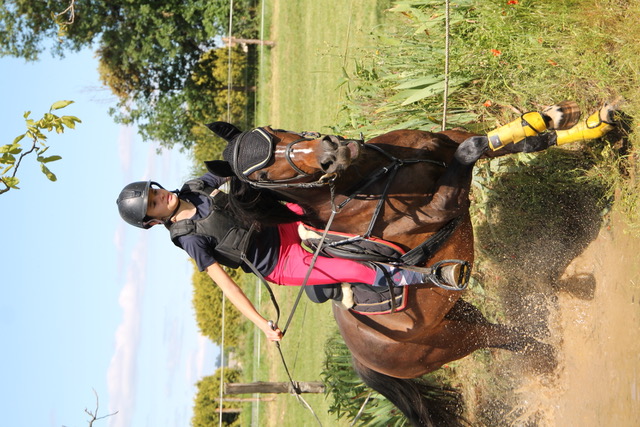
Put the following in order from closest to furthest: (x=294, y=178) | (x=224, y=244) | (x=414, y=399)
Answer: (x=294, y=178)
(x=224, y=244)
(x=414, y=399)

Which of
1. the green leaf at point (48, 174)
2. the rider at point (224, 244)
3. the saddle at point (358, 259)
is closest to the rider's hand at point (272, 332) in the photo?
the rider at point (224, 244)

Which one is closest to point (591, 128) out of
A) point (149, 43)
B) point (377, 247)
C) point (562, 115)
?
point (562, 115)

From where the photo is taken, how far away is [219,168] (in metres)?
3.79

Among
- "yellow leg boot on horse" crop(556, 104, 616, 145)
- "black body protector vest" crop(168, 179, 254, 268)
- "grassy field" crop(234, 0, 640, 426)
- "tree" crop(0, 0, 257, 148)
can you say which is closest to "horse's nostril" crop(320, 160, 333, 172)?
"black body protector vest" crop(168, 179, 254, 268)

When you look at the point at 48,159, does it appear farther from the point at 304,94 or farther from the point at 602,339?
the point at 304,94

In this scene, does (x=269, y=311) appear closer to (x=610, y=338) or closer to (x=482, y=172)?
(x=482, y=172)

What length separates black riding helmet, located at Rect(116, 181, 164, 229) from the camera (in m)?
4.31

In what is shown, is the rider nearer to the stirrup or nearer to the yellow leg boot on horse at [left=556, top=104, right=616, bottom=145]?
the stirrup

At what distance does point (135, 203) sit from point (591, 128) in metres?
3.55

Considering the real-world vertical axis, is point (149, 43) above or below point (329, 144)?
above

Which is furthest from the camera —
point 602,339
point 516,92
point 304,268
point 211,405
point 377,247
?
point 211,405

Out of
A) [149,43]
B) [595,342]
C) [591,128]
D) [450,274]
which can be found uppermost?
[149,43]

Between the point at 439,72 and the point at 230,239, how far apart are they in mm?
3285

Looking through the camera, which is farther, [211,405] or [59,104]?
[211,405]
